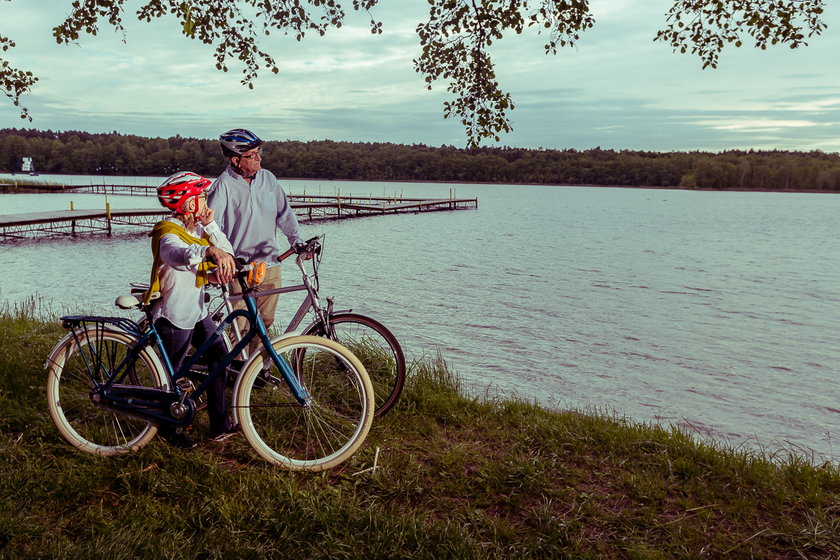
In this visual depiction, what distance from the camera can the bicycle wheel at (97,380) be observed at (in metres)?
4.41

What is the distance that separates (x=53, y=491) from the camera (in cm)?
392

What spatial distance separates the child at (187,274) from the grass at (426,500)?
0.38m

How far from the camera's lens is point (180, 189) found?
412cm

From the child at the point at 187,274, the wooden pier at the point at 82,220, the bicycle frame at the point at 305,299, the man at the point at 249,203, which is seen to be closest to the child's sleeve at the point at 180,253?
the child at the point at 187,274

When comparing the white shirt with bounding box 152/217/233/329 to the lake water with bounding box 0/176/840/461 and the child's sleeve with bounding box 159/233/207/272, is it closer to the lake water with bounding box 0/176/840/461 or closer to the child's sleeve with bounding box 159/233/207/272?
the child's sleeve with bounding box 159/233/207/272

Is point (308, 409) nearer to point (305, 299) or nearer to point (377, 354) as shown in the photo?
point (305, 299)

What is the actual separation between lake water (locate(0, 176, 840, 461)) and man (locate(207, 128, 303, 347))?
12.4 feet

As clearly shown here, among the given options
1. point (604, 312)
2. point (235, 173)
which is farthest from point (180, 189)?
point (604, 312)

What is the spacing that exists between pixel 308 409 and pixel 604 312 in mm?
19414

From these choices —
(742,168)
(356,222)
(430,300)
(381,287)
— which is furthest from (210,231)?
(742,168)

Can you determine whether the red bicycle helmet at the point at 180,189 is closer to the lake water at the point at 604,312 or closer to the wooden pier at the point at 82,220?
the lake water at the point at 604,312

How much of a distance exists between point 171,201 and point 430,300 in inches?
772

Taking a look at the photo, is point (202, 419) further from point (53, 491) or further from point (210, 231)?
point (210, 231)

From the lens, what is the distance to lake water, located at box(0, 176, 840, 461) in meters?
12.0
